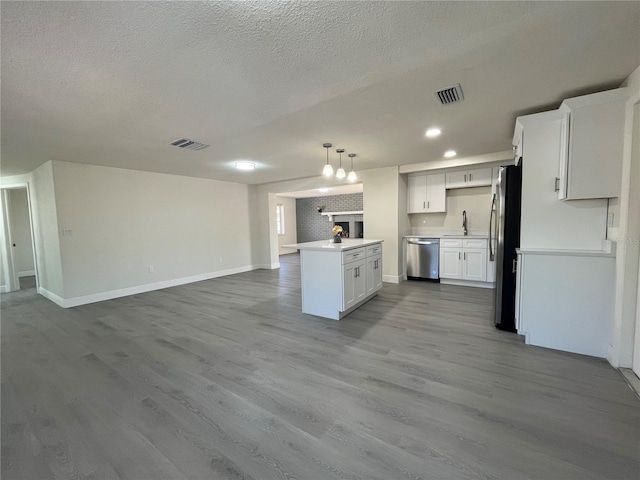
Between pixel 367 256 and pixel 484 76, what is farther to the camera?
pixel 367 256

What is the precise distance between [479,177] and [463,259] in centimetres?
159

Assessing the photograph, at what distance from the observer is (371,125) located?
301 cm

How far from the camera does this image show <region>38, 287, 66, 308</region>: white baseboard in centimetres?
429

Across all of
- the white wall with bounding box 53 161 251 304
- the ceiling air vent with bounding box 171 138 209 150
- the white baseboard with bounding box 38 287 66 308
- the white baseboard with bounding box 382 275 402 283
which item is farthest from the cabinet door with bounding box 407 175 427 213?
the white baseboard with bounding box 38 287 66 308

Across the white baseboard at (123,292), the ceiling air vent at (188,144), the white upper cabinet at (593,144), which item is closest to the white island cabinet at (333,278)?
the ceiling air vent at (188,144)

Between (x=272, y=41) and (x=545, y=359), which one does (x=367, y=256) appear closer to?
(x=545, y=359)

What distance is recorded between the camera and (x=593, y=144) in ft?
7.54

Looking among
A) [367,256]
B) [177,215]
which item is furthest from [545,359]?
[177,215]

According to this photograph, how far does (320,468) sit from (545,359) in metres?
2.24

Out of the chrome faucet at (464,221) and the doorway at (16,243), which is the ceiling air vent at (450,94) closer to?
the chrome faucet at (464,221)

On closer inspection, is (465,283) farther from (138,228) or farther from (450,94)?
(138,228)

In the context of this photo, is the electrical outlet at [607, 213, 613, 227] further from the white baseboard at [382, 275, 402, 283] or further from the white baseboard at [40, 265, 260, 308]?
the white baseboard at [40, 265, 260, 308]

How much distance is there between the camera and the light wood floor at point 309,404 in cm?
138

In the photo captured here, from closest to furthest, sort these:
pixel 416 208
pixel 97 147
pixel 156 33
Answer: pixel 156 33 → pixel 97 147 → pixel 416 208
